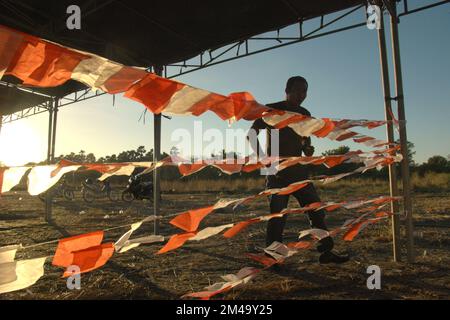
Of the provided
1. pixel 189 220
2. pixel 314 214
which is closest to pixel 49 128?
pixel 314 214

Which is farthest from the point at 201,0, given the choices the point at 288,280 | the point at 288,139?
the point at 288,280

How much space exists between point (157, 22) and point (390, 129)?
12.5 ft

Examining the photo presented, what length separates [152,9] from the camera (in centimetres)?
498

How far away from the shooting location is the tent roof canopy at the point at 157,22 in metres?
4.91

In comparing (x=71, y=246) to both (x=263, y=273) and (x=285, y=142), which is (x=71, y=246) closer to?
(x=263, y=273)

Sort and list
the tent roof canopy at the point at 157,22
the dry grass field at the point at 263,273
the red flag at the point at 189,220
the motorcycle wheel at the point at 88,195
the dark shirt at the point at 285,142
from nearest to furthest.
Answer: the red flag at the point at 189,220
the dry grass field at the point at 263,273
the dark shirt at the point at 285,142
the tent roof canopy at the point at 157,22
the motorcycle wheel at the point at 88,195

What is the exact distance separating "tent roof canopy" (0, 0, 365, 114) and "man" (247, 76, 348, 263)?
1.88 meters

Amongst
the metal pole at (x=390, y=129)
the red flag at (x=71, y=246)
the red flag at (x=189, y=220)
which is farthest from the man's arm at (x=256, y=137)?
the red flag at (x=71, y=246)

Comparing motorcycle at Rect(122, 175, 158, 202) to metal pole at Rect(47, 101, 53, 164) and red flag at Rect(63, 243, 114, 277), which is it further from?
red flag at Rect(63, 243, 114, 277)

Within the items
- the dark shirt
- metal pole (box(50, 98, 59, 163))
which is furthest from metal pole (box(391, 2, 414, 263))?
metal pole (box(50, 98, 59, 163))

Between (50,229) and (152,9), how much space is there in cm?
533

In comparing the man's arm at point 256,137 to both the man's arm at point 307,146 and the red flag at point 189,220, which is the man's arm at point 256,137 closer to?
the man's arm at point 307,146
